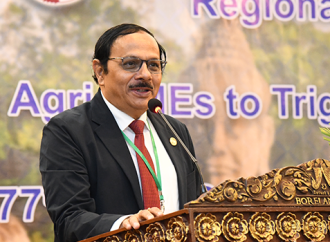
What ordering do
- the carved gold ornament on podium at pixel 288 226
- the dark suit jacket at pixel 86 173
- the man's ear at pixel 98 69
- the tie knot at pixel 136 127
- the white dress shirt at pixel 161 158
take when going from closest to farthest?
1. the carved gold ornament on podium at pixel 288 226
2. the dark suit jacket at pixel 86 173
3. the white dress shirt at pixel 161 158
4. the tie knot at pixel 136 127
5. the man's ear at pixel 98 69

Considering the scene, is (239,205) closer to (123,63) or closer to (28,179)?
(123,63)

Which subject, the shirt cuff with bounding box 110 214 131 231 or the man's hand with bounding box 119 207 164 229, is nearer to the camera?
the man's hand with bounding box 119 207 164 229

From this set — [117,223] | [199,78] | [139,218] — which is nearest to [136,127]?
[117,223]

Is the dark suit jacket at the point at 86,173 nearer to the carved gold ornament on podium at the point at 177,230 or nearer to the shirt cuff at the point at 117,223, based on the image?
the shirt cuff at the point at 117,223

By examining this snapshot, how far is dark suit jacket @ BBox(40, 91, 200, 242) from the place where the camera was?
172cm

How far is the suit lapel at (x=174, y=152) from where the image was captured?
206cm

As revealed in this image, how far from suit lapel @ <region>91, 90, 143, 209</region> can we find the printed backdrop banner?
1155 millimetres

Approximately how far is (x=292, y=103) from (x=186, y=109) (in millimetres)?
861

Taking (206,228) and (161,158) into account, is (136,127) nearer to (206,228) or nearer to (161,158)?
(161,158)

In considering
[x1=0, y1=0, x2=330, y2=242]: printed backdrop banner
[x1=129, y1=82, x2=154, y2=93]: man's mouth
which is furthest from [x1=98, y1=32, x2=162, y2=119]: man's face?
[x1=0, y1=0, x2=330, y2=242]: printed backdrop banner

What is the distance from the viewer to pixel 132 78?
2.09 metres

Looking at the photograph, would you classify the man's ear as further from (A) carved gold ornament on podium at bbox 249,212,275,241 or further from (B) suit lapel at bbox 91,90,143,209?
(A) carved gold ornament on podium at bbox 249,212,275,241

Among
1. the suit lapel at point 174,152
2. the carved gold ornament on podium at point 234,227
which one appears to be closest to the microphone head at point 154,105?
the suit lapel at point 174,152

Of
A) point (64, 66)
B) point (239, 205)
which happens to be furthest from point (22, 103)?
point (239, 205)
